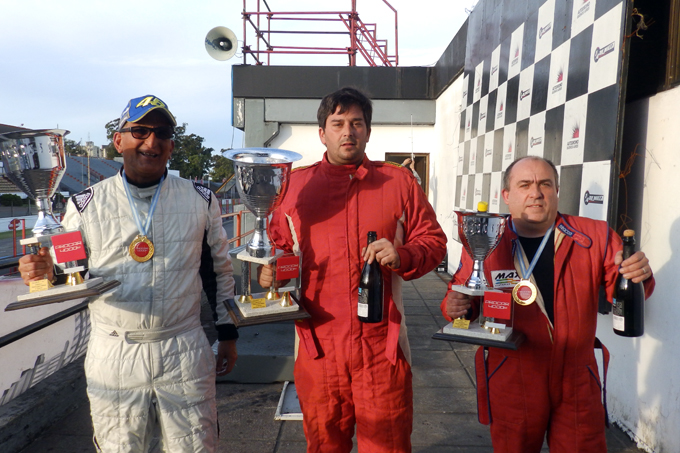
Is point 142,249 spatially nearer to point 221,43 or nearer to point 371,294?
point 371,294

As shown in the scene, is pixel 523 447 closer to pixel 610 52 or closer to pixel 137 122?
pixel 137 122

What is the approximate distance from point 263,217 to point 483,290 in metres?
0.98

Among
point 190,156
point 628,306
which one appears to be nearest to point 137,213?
point 628,306

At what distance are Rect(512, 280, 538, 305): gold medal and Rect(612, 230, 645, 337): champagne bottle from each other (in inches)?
15.4

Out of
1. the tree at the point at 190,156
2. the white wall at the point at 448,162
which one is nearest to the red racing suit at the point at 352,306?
the white wall at the point at 448,162

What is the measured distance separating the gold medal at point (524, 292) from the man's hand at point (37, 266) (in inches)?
70.3

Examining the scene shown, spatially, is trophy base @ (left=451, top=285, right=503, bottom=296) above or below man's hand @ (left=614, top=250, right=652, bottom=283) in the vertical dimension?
below

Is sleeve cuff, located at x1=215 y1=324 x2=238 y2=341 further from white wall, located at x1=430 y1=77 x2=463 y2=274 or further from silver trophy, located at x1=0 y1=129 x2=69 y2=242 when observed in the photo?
white wall, located at x1=430 y1=77 x2=463 y2=274

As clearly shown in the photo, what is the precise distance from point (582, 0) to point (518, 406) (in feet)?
8.86

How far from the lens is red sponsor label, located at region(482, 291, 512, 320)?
1.71 metres

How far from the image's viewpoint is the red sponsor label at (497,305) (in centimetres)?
171

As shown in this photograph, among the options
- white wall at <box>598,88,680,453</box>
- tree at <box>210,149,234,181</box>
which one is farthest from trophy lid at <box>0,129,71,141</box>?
tree at <box>210,149,234,181</box>

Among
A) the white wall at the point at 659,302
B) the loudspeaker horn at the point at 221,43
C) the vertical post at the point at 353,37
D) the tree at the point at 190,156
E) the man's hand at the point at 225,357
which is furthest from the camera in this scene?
the tree at the point at 190,156

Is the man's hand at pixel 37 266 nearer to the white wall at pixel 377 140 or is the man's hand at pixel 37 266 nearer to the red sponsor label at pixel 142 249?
the red sponsor label at pixel 142 249
